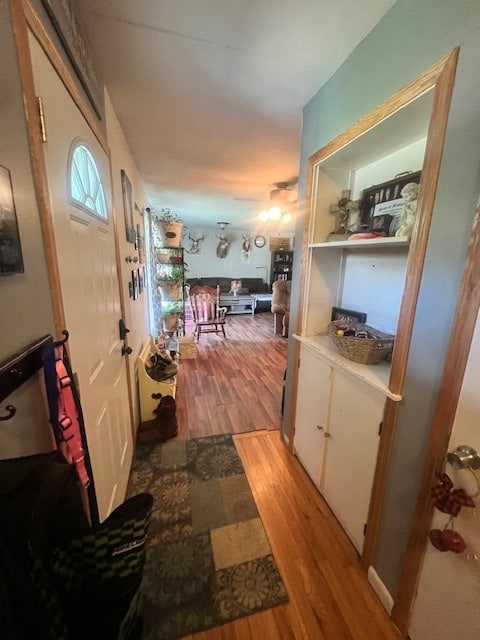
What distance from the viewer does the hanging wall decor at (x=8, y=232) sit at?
1.81 feet

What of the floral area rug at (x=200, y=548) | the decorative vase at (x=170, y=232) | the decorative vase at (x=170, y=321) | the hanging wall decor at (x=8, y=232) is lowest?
the floral area rug at (x=200, y=548)

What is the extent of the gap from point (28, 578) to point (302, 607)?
51.9 inches

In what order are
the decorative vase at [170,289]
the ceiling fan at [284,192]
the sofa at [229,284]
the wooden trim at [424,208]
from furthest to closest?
the sofa at [229,284] → the decorative vase at [170,289] → the ceiling fan at [284,192] → the wooden trim at [424,208]

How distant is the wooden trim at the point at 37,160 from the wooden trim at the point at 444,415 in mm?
1256

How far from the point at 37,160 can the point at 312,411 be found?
1.80 m

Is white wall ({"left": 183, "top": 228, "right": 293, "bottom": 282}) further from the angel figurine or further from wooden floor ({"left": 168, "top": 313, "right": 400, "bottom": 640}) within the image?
the angel figurine

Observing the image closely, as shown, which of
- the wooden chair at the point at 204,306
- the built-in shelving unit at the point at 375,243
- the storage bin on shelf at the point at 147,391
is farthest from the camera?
the wooden chair at the point at 204,306

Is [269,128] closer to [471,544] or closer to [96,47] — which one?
[96,47]

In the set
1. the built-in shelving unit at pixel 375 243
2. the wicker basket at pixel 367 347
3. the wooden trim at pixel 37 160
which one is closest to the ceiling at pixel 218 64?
the wooden trim at pixel 37 160

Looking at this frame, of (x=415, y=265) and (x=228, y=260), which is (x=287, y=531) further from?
(x=228, y=260)

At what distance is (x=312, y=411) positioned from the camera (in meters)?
1.72

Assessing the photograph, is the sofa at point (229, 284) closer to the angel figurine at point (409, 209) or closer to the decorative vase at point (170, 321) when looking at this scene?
the decorative vase at point (170, 321)

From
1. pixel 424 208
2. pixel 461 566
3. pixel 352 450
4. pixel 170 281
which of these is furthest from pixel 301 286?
pixel 170 281

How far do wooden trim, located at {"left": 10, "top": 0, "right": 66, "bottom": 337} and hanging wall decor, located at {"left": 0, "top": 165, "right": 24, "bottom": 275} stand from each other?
141 mm
